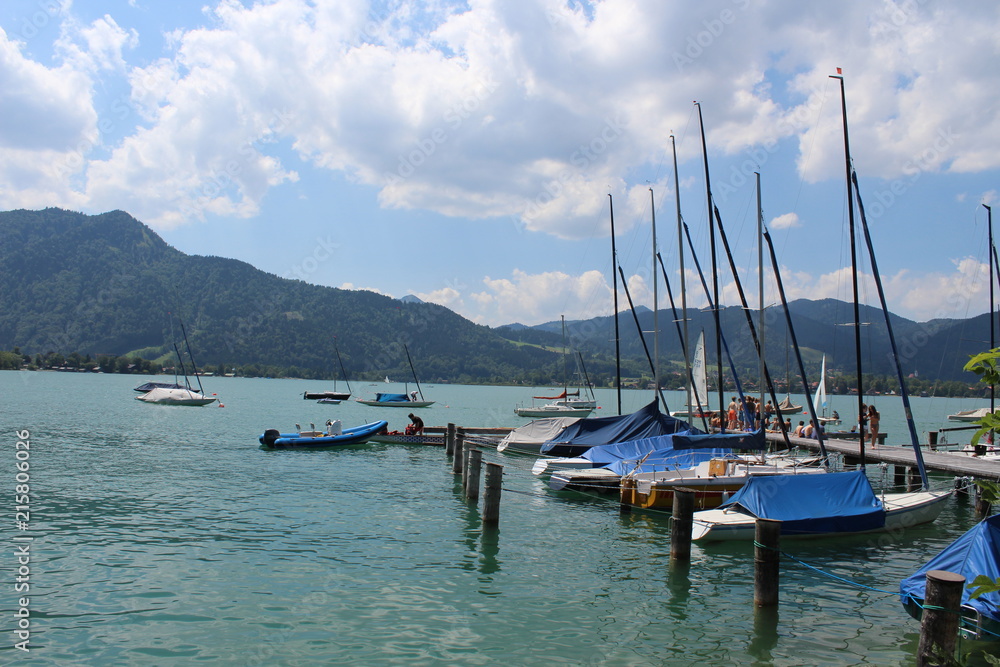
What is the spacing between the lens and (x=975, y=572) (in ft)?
34.1

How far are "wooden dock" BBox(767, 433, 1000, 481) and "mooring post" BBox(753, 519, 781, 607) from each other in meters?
12.5

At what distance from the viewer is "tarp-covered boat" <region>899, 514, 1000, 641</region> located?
398 inches

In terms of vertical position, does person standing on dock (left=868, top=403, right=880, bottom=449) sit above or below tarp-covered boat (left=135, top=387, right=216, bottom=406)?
above

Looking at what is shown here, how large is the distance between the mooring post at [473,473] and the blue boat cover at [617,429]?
8.25 metres

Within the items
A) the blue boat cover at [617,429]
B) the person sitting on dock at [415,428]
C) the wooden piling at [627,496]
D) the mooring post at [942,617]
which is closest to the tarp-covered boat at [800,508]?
the wooden piling at [627,496]

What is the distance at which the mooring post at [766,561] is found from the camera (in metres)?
11.9

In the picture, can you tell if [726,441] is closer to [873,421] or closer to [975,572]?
[873,421]

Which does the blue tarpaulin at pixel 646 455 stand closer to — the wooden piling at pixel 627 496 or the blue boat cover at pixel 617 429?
the blue boat cover at pixel 617 429

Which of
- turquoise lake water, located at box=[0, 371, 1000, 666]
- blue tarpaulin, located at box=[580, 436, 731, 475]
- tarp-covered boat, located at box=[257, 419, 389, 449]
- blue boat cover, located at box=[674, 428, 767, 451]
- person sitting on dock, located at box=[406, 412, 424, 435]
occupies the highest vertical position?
blue boat cover, located at box=[674, 428, 767, 451]

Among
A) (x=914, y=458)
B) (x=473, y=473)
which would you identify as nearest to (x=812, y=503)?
(x=473, y=473)

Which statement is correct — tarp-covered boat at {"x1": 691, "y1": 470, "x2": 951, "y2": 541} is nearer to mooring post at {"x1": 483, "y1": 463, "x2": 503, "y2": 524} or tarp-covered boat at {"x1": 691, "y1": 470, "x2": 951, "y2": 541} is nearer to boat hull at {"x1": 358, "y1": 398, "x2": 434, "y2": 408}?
mooring post at {"x1": 483, "y1": 463, "x2": 503, "y2": 524}

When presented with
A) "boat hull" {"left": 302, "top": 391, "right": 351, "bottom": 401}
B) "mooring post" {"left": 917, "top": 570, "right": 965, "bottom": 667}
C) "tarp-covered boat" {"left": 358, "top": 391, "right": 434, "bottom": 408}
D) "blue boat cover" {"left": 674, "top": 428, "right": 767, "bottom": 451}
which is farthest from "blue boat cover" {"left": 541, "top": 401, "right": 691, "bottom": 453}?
"boat hull" {"left": 302, "top": 391, "right": 351, "bottom": 401}

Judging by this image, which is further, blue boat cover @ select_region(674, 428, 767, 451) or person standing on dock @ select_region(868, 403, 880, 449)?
person standing on dock @ select_region(868, 403, 880, 449)

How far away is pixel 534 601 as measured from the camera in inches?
509
